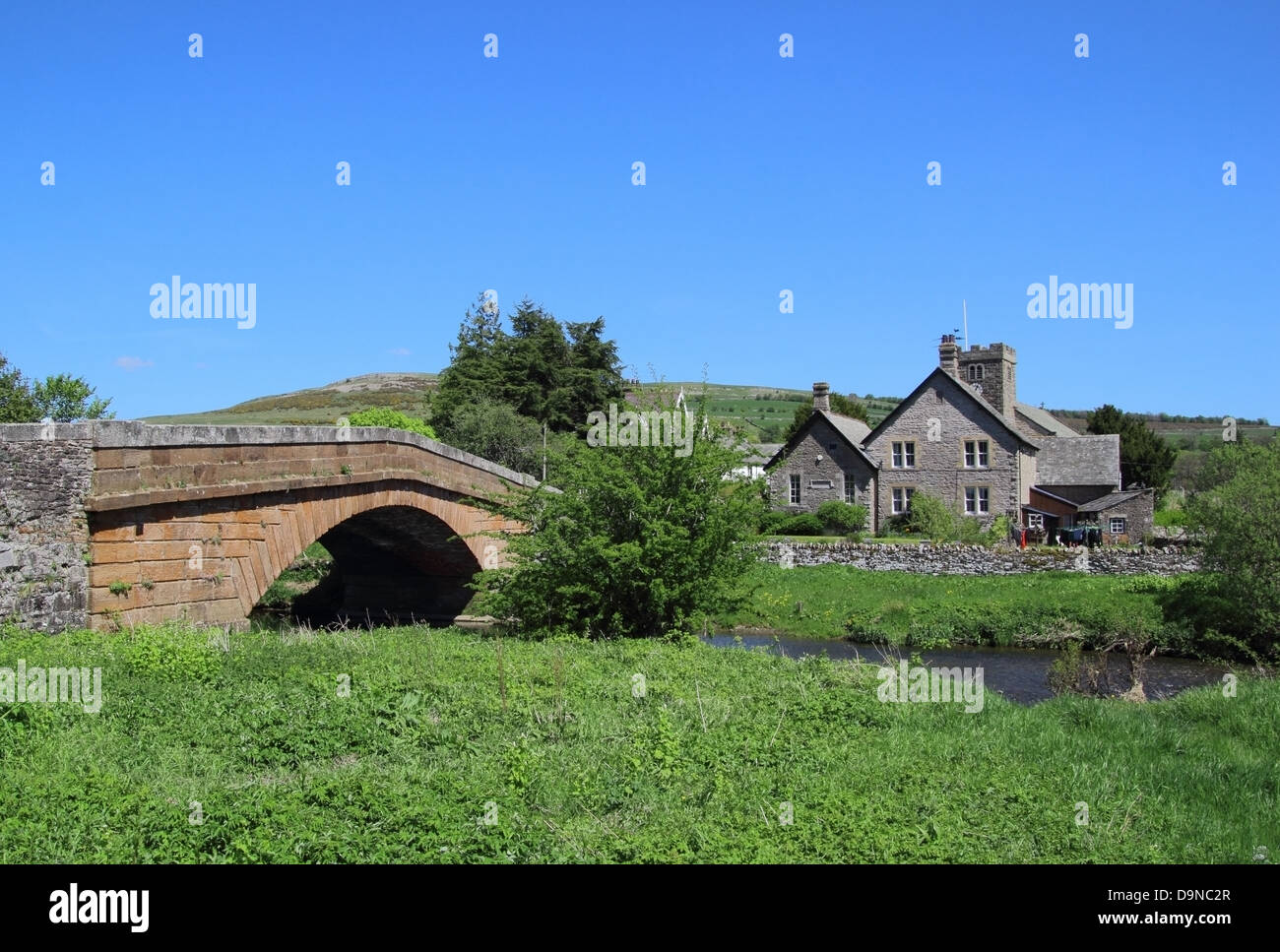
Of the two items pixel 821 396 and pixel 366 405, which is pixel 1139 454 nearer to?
pixel 821 396

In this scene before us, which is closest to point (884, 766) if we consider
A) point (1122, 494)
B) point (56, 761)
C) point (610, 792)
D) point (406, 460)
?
point (610, 792)

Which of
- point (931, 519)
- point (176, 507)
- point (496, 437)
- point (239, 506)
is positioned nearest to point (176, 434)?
point (176, 507)

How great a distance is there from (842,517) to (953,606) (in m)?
19.1

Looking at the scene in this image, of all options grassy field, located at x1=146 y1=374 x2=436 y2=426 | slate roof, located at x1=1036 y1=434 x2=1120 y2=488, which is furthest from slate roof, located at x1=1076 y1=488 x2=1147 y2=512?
grassy field, located at x1=146 y1=374 x2=436 y2=426

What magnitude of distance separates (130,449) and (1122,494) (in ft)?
125

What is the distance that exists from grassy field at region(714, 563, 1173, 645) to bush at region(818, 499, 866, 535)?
1349cm

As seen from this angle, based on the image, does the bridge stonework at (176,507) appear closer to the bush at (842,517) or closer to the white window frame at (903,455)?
the bush at (842,517)

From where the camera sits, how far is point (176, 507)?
13.5 metres

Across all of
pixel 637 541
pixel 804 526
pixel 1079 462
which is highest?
pixel 1079 462

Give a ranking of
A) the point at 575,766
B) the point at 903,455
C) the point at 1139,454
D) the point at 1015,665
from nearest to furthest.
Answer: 1. the point at 575,766
2. the point at 1015,665
3. the point at 903,455
4. the point at 1139,454
